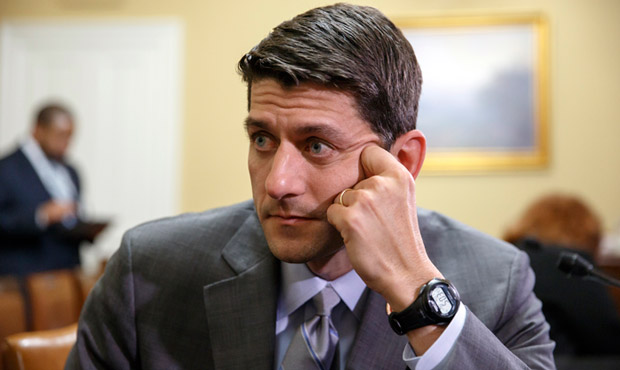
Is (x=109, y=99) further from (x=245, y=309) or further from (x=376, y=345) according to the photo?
(x=376, y=345)

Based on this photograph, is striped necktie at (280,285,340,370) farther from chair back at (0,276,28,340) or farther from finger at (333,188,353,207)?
chair back at (0,276,28,340)

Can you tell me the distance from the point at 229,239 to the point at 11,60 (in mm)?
5225

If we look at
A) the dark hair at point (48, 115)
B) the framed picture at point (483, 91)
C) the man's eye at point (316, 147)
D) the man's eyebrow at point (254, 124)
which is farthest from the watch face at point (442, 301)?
the framed picture at point (483, 91)

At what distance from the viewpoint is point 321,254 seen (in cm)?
123

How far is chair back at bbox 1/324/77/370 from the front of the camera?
1377 mm

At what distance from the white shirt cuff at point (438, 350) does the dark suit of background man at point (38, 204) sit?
3329 millimetres

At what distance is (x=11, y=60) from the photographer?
5891mm

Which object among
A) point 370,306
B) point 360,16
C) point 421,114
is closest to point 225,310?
point 370,306

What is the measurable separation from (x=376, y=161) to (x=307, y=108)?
160 mm

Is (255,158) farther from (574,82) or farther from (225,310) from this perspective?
(574,82)

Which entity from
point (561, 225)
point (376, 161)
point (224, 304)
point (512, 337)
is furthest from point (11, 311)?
point (561, 225)

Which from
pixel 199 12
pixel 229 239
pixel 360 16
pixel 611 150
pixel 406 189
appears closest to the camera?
pixel 406 189

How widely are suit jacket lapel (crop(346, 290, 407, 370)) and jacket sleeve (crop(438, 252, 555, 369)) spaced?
0.61ft

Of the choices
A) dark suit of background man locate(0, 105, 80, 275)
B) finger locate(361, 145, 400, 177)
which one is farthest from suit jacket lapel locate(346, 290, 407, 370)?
dark suit of background man locate(0, 105, 80, 275)
